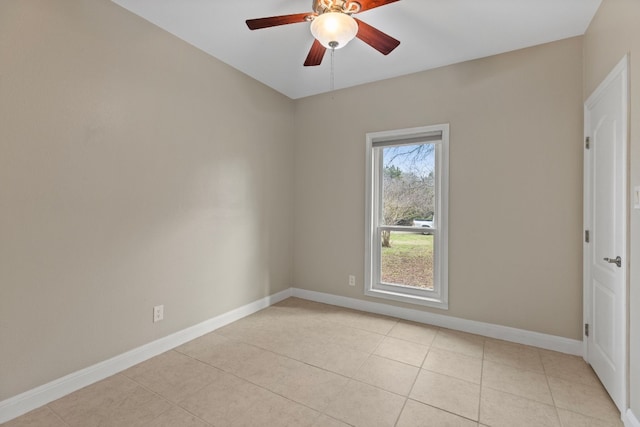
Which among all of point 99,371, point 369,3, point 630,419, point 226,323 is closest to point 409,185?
point 369,3

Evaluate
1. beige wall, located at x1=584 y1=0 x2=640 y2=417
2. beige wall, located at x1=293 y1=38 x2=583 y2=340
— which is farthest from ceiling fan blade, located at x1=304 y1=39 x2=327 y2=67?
beige wall, located at x1=584 y1=0 x2=640 y2=417

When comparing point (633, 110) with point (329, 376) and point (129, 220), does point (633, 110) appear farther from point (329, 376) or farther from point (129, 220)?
point (129, 220)

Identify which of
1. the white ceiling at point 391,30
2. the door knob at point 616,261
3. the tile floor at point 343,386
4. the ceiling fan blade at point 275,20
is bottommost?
the tile floor at point 343,386

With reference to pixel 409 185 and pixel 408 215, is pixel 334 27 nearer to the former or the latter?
pixel 409 185

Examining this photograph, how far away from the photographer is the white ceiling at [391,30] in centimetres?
219

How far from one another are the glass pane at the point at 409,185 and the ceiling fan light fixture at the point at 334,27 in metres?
1.84

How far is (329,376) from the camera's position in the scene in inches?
85.7

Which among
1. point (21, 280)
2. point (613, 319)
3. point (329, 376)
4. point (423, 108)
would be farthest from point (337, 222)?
point (21, 280)

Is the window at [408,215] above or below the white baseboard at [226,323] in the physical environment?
above

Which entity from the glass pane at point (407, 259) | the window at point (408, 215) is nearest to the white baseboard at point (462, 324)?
the window at point (408, 215)

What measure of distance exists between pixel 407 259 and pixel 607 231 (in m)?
1.73

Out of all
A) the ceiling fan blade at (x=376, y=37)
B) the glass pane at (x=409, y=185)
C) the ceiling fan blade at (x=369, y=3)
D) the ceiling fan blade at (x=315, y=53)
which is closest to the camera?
the ceiling fan blade at (x=369, y=3)

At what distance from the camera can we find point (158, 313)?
2504 mm

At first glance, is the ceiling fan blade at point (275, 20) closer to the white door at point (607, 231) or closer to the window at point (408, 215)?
the window at point (408, 215)
